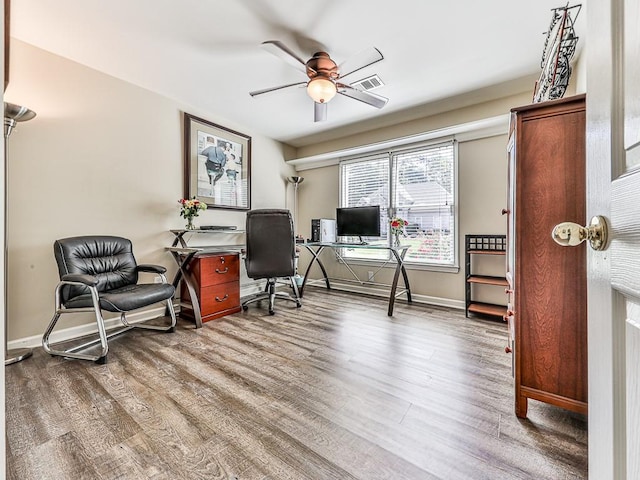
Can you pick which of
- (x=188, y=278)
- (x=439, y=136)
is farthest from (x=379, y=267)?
(x=188, y=278)

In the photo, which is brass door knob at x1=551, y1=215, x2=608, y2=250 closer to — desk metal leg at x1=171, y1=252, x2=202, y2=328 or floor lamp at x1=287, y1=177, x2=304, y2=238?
desk metal leg at x1=171, y1=252, x2=202, y2=328

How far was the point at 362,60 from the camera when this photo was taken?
2.22 meters

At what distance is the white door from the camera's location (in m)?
0.43

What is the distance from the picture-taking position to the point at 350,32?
217 centimetres

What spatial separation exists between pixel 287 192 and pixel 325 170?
2.48 ft

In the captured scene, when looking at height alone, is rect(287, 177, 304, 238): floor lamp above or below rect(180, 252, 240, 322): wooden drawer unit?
above

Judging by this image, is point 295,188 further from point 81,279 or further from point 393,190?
point 81,279

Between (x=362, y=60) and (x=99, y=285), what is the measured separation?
9.49ft

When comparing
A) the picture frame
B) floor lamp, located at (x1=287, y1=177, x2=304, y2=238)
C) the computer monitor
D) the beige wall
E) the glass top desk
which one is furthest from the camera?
floor lamp, located at (x1=287, y1=177, x2=304, y2=238)

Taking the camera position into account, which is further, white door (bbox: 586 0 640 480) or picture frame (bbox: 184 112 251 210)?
picture frame (bbox: 184 112 251 210)

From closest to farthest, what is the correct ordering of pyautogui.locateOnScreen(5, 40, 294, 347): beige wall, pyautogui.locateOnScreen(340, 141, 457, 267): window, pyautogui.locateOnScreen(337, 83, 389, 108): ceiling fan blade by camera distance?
pyautogui.locateOnScreen(5, 40, 294, 347): beige wall
pyautogui.locateOnScreen(337, 83, 389, 108): ceiling fan blade
pyautogui.locateOnScreen(340, 141, 457, 267): window

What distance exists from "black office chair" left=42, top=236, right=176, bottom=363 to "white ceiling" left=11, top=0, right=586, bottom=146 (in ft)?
5.37

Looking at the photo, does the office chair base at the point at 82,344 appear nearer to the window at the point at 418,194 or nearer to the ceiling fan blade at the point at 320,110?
the ceiling fan blade at the point at 320,110

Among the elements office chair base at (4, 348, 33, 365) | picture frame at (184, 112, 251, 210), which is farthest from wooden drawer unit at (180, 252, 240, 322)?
office chair base at (4, 348, 33, 365)
